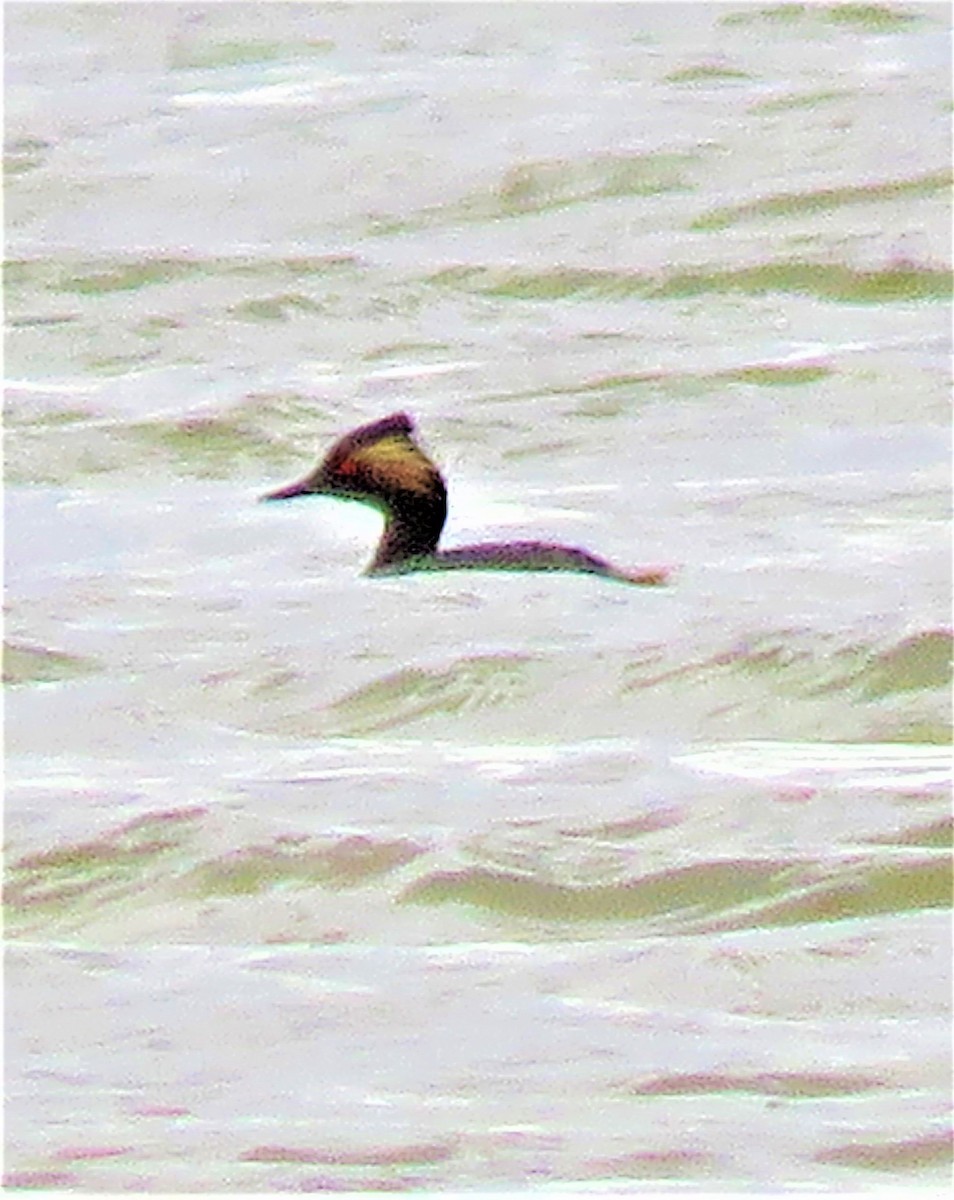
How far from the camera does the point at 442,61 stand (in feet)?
23.0

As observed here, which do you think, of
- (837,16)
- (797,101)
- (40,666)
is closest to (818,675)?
(40,666)

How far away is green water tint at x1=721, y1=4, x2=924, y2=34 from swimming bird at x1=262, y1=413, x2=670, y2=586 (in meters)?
2.53

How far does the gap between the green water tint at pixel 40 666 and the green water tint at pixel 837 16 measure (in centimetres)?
307

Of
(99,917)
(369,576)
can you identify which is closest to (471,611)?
(369,576)

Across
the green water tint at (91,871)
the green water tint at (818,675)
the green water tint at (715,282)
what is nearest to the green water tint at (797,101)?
the green water tint at (715,282)

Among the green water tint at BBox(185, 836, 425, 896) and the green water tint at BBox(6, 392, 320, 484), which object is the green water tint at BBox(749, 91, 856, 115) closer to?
the green water tint at BBox(6, 392, 320, 484)

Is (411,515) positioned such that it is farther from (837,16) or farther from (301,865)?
(837,16)

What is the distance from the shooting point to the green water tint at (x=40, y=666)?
172 inches

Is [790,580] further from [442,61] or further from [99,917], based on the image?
[442,61]

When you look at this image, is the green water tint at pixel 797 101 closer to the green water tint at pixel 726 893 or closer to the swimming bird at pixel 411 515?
the swimming bird at pixel 411 515

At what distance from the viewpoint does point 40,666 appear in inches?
173

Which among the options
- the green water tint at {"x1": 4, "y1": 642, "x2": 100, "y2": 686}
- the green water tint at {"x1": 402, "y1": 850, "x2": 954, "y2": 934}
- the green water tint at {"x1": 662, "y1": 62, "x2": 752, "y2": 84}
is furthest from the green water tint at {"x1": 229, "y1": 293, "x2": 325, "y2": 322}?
the green water tint at {"x1": 402, "y1": 850, "x2": 954, "y2": 934}

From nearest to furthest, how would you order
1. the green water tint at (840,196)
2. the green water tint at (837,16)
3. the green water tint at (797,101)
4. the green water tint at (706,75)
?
the green water tint at (840,196) → the green water tint at (797,101) → the green water tint at (706,75) → the green water tint at (837,16)

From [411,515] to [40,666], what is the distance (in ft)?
1.66
